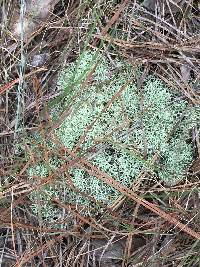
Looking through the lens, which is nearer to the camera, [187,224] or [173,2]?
[187,224]

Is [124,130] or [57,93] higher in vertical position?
[57,93]

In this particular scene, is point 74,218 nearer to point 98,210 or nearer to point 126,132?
point 98,210

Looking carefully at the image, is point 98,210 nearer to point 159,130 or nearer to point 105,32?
point 159,130

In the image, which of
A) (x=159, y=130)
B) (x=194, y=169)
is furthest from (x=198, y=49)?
(x=194, y=169)

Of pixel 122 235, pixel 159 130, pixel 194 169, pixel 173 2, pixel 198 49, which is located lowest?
pixel 122 235

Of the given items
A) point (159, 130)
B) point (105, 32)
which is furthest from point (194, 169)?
point (105, 32)

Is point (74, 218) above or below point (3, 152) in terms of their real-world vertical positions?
below
